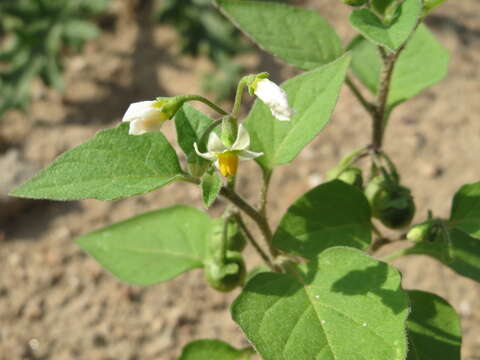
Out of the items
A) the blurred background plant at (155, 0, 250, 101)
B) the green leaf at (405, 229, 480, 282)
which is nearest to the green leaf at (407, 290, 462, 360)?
the green leaf at (405, 229, 480, 282)

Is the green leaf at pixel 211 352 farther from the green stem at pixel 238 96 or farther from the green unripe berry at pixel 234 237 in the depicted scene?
the green stem at pixel 238 96

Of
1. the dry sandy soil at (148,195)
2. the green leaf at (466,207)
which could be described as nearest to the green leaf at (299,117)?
the green leaf at (466,207)

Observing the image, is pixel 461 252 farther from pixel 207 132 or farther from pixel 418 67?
pixel 207 132

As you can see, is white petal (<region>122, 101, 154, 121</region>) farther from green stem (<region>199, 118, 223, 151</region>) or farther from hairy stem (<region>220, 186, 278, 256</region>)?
hairy stem (<region>220, 186, 278, 256</region>)

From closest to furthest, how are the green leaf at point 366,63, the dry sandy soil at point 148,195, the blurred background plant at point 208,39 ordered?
the green leaf at point 366,63, the dry sandy soil at point 148,195, the blurred background plant at point 208,39

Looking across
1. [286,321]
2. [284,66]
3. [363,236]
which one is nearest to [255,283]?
[286,321]

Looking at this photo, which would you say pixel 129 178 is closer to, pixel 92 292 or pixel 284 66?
pixel 92 292
